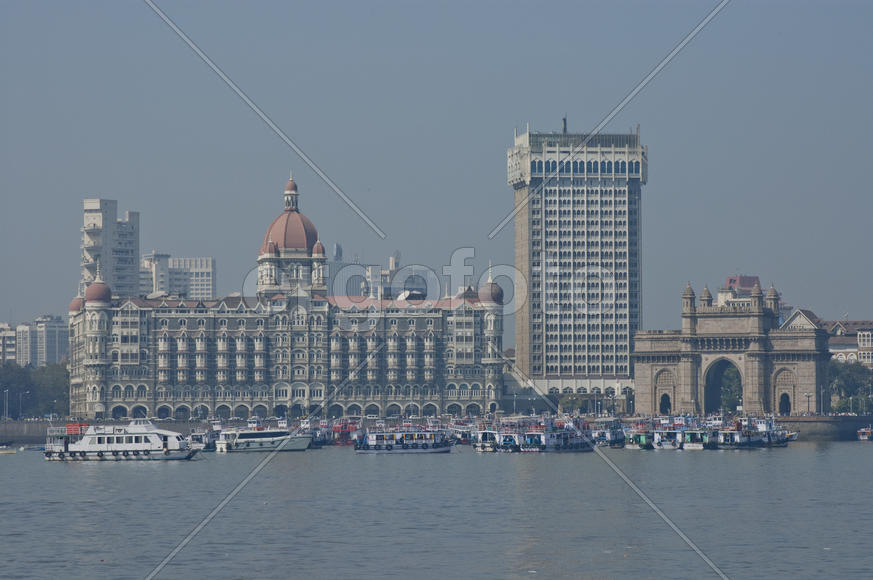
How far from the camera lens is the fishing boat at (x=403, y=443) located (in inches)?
6196

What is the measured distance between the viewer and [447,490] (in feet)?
327

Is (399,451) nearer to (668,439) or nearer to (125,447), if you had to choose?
(668,439)

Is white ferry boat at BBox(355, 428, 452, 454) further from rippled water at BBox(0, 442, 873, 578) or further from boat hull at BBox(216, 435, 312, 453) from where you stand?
rippled water at BBox(0, 442, 873, 578)

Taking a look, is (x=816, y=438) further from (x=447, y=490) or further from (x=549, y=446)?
(x=447, y=490)

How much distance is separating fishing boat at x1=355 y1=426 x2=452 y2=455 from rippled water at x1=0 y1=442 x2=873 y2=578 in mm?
29451

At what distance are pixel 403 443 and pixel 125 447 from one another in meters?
30.8

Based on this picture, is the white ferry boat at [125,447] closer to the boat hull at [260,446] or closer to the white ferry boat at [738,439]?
the boat hull at [260,446]

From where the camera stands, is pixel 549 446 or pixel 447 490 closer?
pixel 447 490

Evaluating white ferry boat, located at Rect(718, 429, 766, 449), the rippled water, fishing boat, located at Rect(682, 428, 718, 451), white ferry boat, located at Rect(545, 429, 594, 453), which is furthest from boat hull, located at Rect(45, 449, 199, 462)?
white ferry boat, located at Rect(718, 429, 766, 449)

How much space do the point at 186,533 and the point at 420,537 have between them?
11.2 m

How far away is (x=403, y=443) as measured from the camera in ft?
521

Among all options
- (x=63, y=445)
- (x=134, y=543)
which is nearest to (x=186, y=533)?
(x=134, y=543)

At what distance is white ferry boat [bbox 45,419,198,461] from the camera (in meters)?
139

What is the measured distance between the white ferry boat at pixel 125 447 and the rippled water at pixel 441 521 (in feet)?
38.3
